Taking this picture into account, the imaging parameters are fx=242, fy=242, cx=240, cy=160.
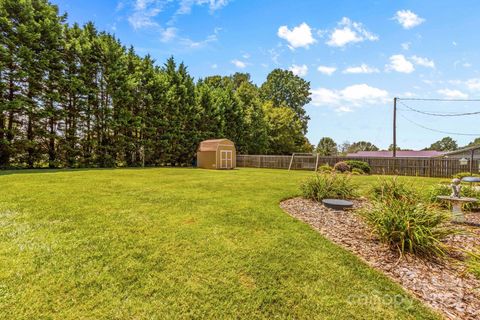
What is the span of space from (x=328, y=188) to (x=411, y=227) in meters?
3.37

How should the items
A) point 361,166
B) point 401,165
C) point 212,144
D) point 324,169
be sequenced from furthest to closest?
point 212,144, point 401,165, point 361,166, point 324,169

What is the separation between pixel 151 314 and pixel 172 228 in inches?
76.2

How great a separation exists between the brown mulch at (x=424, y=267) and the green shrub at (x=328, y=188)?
1761 millimetres

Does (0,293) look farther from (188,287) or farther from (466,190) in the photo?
(466,190)

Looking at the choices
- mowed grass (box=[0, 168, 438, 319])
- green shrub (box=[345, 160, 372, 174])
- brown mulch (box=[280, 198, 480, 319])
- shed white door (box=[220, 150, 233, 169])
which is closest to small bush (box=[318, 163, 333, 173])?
brown mulch (box=[280, 198, 480, 319])

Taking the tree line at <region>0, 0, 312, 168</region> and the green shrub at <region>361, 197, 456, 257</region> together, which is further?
the tree line at <region>0, 0, 312, 168</region>

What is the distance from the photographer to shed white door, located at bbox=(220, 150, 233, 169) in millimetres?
19056

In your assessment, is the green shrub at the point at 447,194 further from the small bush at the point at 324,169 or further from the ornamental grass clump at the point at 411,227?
the small bush at the point at 324,169

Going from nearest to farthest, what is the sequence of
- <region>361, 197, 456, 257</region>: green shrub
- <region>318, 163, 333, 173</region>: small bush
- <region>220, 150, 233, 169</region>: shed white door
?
<region>361, 197, 456, 257</region>: green shrub → <region>318, 163, 333, 173</region>: small bush → <region>220, 150, 233, 169</region>: shed white door

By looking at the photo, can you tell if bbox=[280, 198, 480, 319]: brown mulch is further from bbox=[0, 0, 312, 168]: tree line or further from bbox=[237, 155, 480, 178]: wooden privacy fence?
Result: bbox=[0, 0, 312, 168]: tree line

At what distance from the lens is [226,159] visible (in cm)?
1944

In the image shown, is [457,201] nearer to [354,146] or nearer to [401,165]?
[401,165]

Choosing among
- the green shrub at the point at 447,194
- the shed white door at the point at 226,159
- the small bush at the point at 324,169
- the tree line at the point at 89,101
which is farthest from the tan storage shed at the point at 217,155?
the green shrub at the point at 447,194

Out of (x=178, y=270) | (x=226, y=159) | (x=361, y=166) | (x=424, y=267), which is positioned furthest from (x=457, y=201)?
(x=226, y=159)
